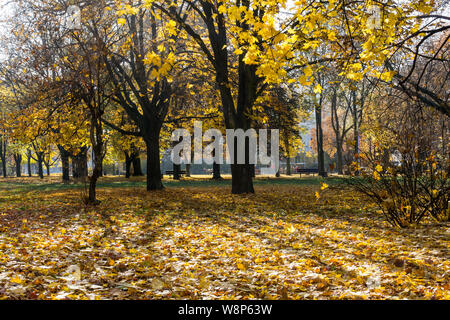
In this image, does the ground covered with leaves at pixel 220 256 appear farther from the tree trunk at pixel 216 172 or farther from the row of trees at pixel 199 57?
the tree trunk at pixel 216 172

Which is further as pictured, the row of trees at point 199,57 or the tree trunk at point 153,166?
the tree trunk at point 153,166

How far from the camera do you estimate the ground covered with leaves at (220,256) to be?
3.74 m

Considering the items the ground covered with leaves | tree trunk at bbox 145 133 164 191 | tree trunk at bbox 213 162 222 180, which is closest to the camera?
the ground covered with leaves

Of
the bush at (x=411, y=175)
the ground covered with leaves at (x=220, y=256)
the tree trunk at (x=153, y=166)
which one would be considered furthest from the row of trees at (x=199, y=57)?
the ground covered with leaves at (x=220, y=256)

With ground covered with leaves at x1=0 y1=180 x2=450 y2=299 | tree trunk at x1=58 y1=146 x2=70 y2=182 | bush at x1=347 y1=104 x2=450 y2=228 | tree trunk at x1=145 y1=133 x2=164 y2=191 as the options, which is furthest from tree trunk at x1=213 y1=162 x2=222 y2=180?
bush at x1=347 y1=104 x2=450 y2=228

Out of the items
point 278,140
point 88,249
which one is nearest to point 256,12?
point 88,249

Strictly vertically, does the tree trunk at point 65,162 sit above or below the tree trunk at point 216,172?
above

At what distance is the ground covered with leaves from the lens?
12.3 ft

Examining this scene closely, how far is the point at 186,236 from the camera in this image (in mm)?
6754

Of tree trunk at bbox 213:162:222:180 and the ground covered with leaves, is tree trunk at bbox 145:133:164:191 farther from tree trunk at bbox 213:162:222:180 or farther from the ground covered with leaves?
tree trunk at bbox 213:162:222:180

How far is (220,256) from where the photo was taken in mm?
5320

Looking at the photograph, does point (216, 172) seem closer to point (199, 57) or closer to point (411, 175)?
point (199, 57)
